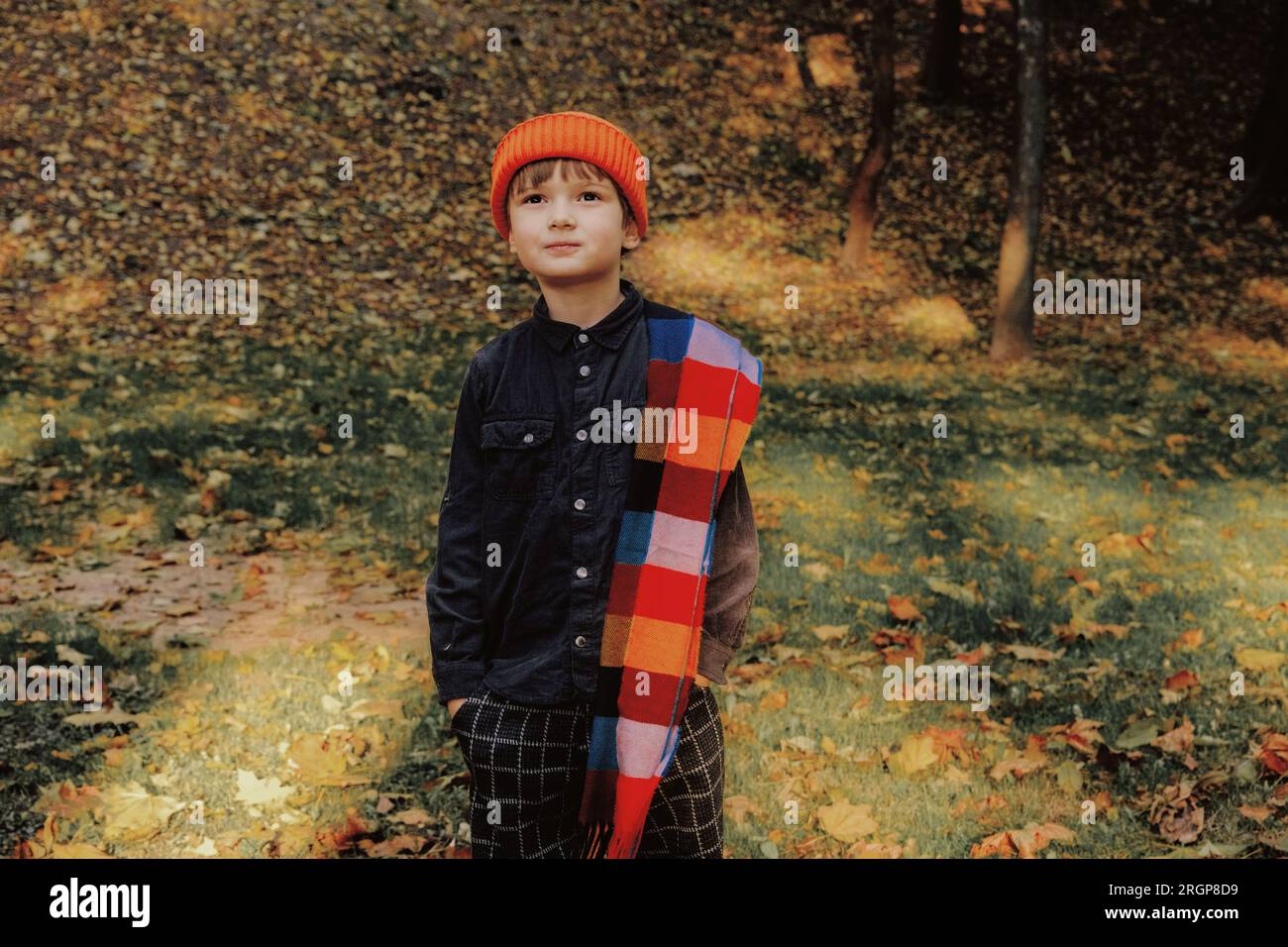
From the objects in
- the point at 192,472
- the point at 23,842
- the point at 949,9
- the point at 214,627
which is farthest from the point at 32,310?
the point at 949,9

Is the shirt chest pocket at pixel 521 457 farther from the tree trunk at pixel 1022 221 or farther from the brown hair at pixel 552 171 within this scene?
the tree trunk at pixel 1022 221

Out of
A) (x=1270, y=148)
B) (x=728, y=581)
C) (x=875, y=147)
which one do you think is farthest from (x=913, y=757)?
(x=1270, y=148)

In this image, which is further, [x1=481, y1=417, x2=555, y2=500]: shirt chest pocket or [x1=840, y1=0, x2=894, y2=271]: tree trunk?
[x1=840, y1=0, x2=894, y2=271]: tree trunk

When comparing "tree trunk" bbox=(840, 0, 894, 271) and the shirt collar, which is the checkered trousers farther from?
"tree trunk" bbox=(840, 0, 894, 271)

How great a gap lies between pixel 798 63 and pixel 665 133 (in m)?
3.19

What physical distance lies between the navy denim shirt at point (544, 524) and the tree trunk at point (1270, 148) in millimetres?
15304

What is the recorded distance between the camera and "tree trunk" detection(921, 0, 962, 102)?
16641mm

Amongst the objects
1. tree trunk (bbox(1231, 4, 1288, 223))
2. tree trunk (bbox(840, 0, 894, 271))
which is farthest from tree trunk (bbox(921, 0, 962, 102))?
tree trunk (bbox(840, 0, 894, 271))

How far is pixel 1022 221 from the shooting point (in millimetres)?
11328

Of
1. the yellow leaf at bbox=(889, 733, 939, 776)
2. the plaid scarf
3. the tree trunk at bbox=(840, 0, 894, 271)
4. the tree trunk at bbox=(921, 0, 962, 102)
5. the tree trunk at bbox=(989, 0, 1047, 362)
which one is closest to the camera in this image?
the plaid scarf

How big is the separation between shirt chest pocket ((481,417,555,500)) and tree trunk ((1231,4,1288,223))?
15473 mm

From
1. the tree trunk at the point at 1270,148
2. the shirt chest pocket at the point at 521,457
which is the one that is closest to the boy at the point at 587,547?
the shirt chest pocket at the point at 521,457

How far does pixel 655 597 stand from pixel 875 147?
11727 millimetres

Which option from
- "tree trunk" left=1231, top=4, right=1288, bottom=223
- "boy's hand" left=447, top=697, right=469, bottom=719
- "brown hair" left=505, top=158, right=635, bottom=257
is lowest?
"boy's hand" left=447, top=697, right=469, bottom=719
